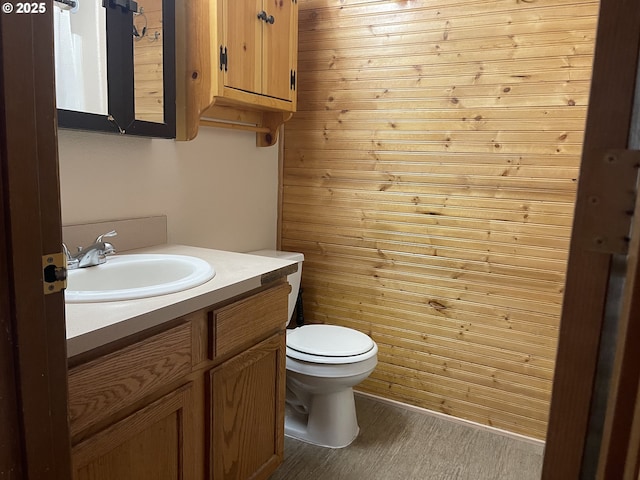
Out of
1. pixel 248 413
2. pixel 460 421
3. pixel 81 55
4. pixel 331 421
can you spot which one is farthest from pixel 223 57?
pixel 460 421

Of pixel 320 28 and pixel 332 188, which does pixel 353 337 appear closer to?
pixel 332 188

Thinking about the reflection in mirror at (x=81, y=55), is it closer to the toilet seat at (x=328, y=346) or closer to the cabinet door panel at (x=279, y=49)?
the cabinet door panel at (x=279, y=49)

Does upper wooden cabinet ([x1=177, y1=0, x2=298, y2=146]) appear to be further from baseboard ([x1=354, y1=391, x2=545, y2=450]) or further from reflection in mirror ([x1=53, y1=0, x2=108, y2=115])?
baseboard ([x1=354, y1=391, x2=545, y2=450])

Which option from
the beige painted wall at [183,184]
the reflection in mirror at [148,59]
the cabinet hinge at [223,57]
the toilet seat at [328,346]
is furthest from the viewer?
the toilet seat at [328,346]

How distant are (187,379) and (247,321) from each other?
0.85 feet

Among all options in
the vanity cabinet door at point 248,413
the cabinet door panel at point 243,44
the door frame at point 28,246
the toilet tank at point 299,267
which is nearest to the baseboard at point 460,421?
the toilet tank at point 299,267

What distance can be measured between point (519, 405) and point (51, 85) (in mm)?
2164

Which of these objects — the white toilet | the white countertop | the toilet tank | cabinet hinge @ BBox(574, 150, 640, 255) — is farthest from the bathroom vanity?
cabinet hinge @ BBox(574, 150, 640, 255)

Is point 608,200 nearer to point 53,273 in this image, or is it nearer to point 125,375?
point 53,273

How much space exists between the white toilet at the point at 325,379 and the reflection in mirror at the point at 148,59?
3.52 ft

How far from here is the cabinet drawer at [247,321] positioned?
1378 mm

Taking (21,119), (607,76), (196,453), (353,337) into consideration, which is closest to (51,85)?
(21,119)

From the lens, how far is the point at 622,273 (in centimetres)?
50

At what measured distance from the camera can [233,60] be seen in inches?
73.1
